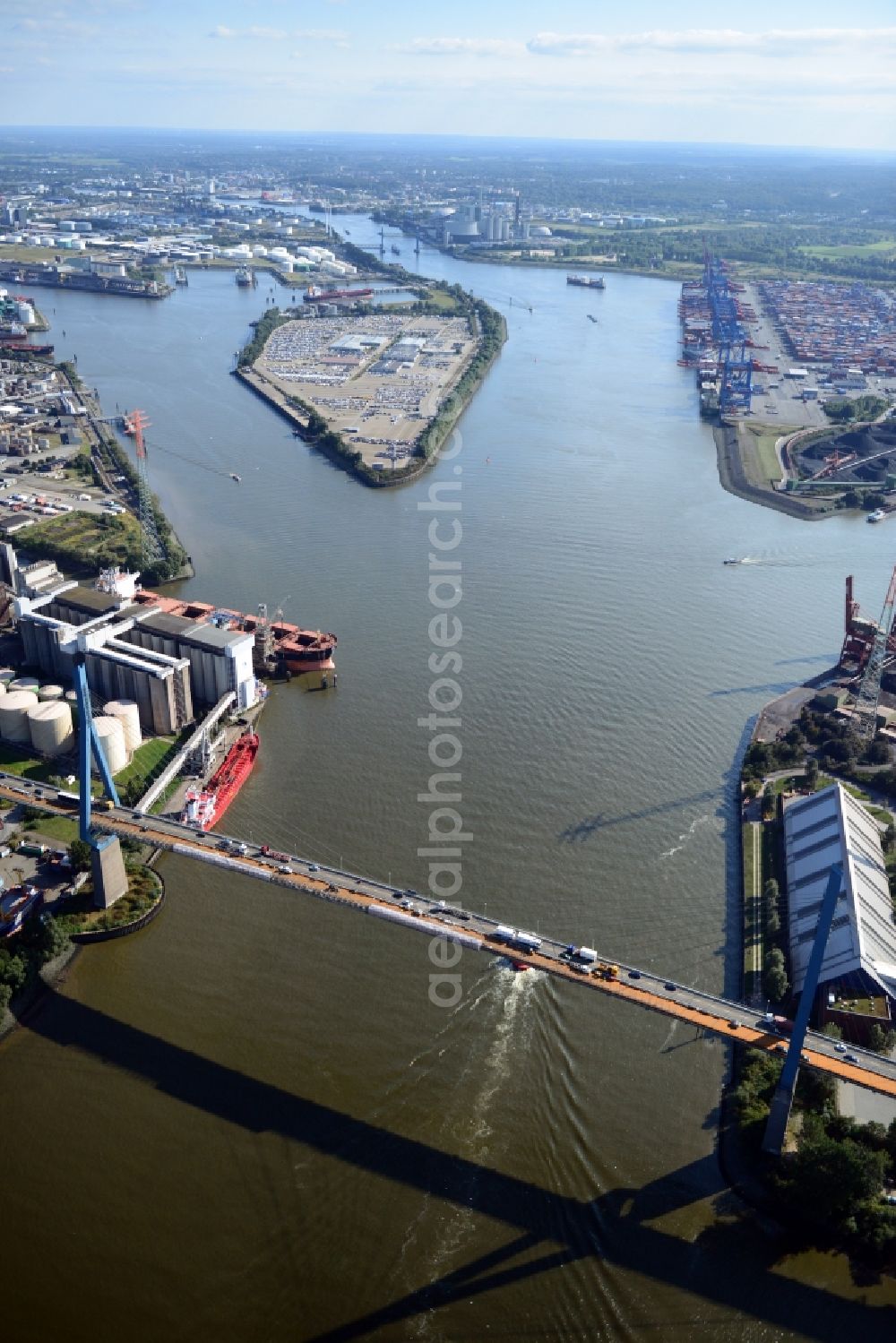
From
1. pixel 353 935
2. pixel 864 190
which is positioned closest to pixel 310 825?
pixel 353 935

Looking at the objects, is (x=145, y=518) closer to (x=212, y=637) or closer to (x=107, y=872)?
(x=212, y=637)

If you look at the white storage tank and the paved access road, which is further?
the white storage tank

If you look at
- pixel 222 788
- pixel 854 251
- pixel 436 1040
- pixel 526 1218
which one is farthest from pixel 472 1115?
pixel 854 251

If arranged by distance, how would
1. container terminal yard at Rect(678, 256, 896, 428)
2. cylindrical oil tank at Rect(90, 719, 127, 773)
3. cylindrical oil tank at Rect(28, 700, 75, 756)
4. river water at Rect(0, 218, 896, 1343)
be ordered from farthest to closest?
container terminal yard at Rect(678, 256, 896, 428) → cylindrical oil tank at Rect(28, 700, 75, 756) → cylindrical oil tank at Rect(90, 719, 127, 773) → river water at Rect(0, 218, 896, 1343)

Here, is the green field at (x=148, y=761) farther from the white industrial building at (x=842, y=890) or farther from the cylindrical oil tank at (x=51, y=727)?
the white industrial building at (x=842, y=890)

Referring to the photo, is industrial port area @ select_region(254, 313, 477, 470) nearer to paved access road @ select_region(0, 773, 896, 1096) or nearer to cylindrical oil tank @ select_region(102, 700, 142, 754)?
cylindrical oil tank @ select_region(102, 700, 142, 754)

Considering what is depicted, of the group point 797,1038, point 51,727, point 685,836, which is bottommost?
point 685,836

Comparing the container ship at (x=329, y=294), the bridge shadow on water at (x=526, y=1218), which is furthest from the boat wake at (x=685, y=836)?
the container ship at (x=329, y=294)

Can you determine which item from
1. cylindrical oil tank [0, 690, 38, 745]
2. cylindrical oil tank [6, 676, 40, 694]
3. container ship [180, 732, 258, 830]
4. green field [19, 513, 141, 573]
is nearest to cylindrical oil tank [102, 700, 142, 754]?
cylindrical oil tank [0, 690, 38, 745]
